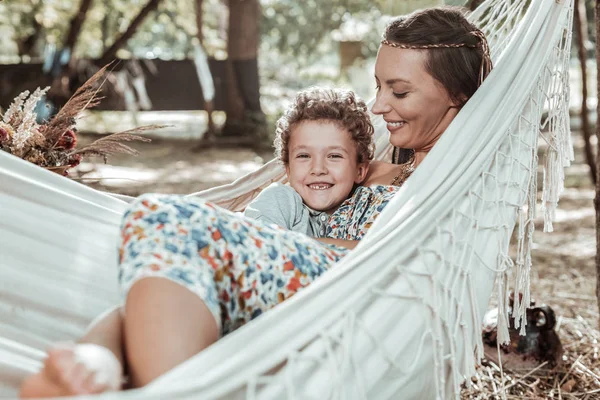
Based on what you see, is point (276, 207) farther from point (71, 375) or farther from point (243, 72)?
point (243, 72)

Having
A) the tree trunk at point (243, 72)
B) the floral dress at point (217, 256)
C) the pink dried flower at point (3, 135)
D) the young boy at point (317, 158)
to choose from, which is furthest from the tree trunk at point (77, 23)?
the floral dress at point (217, 256)

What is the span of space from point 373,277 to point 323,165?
62cm

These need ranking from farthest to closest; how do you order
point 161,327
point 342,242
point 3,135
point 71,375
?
point 3,135 → point 342,242 → point 161,327 → point 71,375

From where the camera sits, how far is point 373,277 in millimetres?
1209

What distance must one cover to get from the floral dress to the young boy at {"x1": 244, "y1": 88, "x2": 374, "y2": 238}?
400 mm

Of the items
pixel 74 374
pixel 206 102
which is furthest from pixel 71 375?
pixel 206 102

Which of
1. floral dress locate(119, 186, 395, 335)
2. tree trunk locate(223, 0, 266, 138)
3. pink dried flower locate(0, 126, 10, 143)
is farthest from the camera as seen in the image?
tree trunk locate(223, 0, 266, 138)

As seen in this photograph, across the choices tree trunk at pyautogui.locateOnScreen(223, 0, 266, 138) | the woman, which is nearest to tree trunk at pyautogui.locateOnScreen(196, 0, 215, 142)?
tree trunk at pyautogui.locateOnScreen(223, 0, 266, 138)

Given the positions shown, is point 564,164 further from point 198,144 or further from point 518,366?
point 198,144

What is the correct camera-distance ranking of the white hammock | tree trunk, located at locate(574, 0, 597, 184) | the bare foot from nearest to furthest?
the bare foot → the white hammock → tree trunk, located at locate(574, 0, 597, 184)

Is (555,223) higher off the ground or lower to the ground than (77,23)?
lower

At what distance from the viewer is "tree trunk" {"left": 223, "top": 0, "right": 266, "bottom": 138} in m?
7.91

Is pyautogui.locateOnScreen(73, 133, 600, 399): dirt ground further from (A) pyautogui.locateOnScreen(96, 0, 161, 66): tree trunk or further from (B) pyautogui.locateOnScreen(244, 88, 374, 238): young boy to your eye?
(A) pyautogui.locateOnScreen(96, 0, 161, 66): tree trunk

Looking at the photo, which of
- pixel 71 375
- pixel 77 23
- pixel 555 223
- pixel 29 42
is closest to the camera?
pixel 71 375
